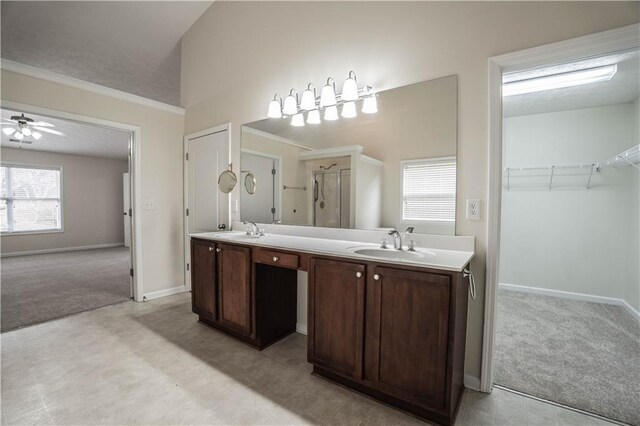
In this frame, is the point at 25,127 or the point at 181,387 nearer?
the point at 181,387

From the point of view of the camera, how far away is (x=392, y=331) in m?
1.52

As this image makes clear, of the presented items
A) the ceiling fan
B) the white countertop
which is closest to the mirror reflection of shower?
the white countertop

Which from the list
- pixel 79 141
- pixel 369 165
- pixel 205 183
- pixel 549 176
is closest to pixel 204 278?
pixel 205 183

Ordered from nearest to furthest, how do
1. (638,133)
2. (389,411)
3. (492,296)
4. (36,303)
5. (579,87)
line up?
1. (389,411)
2. (492,296)
3. (579,87)
4. (638,133)
5. (36,303)

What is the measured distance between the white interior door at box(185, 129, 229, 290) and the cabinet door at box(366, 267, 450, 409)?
7.10 ft

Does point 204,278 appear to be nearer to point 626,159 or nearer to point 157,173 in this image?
point 157,173

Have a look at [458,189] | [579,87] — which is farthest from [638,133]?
[458,189]

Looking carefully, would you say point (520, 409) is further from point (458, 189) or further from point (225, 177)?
point (225, 177)

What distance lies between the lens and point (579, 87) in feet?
9.09

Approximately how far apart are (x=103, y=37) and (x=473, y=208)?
3.99 m

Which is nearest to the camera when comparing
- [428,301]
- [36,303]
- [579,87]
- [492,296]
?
[428,301]

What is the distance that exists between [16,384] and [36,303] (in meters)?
1.93

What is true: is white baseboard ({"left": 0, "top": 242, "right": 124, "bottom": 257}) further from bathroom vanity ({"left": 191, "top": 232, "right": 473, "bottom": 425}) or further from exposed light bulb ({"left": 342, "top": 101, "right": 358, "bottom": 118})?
exposed light bulb ({"left": 342, "top": 101, "right": 358, "bottom": 118})

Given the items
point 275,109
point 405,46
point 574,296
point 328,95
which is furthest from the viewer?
point 574,296
